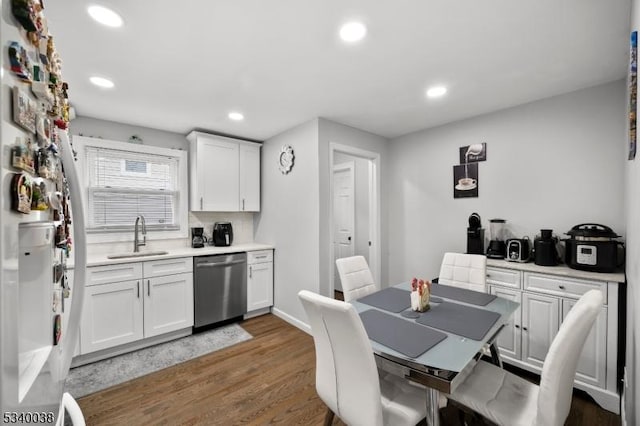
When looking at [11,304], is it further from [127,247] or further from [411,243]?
[411,243]

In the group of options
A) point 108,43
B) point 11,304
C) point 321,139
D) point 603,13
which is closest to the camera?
point 11,304

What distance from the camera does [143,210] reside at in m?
3.29

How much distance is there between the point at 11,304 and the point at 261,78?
6.82ft

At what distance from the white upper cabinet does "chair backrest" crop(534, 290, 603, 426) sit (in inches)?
133

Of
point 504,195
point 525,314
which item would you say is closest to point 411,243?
point 504,195

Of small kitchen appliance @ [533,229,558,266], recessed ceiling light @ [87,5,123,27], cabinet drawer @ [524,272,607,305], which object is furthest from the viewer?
small kitchen appliance @ [533,229,558,266]

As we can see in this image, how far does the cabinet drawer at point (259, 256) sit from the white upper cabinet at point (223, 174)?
651 mm

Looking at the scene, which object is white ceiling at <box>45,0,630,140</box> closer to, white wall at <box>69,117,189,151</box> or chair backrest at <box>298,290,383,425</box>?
white wall at <box>69,117,189,151</box>

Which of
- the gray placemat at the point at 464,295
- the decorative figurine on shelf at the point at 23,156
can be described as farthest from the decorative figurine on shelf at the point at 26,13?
the gray placemat at the point at 464,295

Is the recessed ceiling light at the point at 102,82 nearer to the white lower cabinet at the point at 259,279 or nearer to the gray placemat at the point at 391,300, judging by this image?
the white lower cabinet at the point at 259,279

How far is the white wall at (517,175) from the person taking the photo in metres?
2.22

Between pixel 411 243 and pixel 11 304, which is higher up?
pixel 11 304

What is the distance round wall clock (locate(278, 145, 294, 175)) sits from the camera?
333 cm

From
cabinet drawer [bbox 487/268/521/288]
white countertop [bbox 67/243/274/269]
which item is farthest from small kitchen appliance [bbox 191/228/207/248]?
cabinet drawer [bbox 487/268/521/288]
